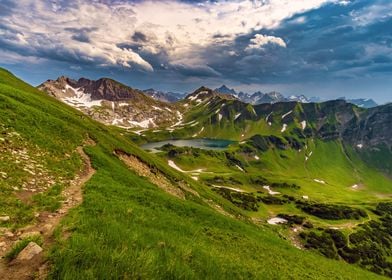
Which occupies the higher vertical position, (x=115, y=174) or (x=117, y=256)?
(x=117, y=256)

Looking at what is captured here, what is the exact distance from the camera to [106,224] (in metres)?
13.0

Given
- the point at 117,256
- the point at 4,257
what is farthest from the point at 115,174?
the point at 117,256

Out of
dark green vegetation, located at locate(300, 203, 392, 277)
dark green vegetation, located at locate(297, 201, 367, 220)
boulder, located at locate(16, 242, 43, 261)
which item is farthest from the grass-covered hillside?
dark green vegetation, located at locate(297, 201, 367, 220)

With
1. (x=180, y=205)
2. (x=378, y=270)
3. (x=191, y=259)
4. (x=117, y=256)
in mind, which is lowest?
(x=378, y=270)

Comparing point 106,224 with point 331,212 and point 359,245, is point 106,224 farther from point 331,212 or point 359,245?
point 331,212

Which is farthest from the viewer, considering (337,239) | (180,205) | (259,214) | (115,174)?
(259,214)

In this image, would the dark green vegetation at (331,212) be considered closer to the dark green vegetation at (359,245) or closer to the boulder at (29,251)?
the dark green vegetation at (359,245)

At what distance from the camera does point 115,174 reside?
109 ft

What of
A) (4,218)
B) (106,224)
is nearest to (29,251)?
(106,224)

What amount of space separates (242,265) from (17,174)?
53.6 ft

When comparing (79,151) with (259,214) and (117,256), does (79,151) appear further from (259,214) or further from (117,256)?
(259,214)

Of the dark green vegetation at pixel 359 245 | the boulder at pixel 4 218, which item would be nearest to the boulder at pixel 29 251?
the boulder at pixel 4 218

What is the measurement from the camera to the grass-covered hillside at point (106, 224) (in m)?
8.95

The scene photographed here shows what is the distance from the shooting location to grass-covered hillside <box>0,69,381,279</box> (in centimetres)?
895
